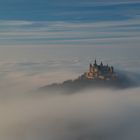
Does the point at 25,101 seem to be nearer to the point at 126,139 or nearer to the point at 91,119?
the point at 91,119

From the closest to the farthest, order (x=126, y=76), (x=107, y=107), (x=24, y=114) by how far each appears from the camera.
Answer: (x=126, y=76) → (x=24, y=114) → (x=107, y=107)

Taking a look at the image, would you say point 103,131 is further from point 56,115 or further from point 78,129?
point 56,115

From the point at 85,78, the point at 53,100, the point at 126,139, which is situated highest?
the point at 85,78

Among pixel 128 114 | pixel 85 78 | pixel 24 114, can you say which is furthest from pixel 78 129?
pixel 24 114

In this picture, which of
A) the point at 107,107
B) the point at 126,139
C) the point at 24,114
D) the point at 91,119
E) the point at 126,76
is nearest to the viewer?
the point at 126,139

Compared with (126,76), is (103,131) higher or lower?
lower

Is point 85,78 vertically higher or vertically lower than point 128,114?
higher

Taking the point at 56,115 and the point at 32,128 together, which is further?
the point at 56,115

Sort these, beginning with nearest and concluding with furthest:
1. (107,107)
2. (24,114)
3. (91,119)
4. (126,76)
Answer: (126,76)
(91,119)
(24,114)
(107,107)

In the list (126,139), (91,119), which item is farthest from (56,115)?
(126,139)
